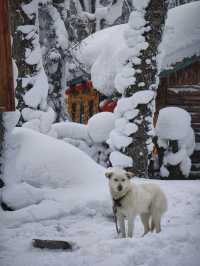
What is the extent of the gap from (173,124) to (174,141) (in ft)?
2.09

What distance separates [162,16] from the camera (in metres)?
11.8

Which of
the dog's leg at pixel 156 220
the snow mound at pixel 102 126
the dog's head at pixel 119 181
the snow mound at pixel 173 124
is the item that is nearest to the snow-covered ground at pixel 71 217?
the dog's leg at pixel 156 220

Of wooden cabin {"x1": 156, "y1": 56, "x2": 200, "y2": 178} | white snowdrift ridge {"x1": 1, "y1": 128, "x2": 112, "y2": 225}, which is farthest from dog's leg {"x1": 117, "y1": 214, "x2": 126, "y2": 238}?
wooden cabin {"x1": 156, "y1": 56, "x2": 200, "y2": 178}

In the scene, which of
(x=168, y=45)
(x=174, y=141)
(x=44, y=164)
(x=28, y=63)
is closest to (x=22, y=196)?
(x=44, y=164)

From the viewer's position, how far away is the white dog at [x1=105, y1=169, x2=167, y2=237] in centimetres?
664

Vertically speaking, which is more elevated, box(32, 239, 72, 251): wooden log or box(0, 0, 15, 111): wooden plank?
box(0, 0, 15, 111): wooden plank

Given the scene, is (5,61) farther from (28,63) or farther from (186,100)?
(186,100)

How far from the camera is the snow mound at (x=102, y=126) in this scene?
609 inches

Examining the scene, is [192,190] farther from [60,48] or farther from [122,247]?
[60,48]

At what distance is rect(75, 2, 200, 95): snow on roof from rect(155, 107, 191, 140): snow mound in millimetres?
1972

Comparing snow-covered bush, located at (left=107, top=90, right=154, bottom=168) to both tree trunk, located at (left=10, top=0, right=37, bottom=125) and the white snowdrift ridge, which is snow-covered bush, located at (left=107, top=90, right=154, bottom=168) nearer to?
tree trunk, located at (left=10, top=0, right=37, bottom=125)

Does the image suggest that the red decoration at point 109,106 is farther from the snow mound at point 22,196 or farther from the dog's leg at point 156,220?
the dog's leg at point 156,220

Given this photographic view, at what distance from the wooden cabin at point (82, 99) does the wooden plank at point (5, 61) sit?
49.8 ft

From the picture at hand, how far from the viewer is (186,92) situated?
1750 cm
